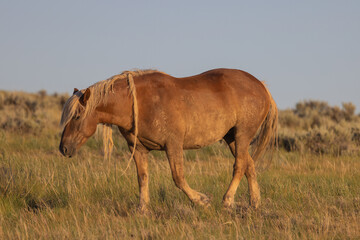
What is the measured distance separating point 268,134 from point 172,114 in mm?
2007

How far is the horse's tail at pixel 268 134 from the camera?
6762 mm

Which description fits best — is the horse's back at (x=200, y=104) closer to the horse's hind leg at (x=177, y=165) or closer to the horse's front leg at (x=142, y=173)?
the horse's hind leg at (x=177, y=165)

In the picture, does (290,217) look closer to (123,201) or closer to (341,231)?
(341,231)

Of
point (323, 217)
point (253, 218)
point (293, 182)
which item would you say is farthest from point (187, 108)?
point (293, 182)

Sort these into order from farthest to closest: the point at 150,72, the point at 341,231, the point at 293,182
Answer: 1. the point at 293,182
2. the point at 150,72
3. the point at 341,231

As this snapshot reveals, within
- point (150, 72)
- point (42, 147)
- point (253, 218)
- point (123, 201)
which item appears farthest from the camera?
point (42, 147)

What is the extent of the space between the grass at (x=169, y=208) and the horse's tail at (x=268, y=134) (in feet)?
1.89

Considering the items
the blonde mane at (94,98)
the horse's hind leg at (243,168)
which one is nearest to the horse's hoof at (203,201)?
the horse's hind leg at (243,168)

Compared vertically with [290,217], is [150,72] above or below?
above

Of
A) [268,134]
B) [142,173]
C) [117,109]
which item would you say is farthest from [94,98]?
[268,134]

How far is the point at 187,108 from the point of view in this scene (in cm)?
562

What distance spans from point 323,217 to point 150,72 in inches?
109

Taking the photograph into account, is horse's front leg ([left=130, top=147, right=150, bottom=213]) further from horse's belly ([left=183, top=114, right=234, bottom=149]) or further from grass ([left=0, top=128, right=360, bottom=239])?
horse's belly ([left=183, top=114, right=234, bottom=149])

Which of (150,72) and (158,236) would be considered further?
(150,72)
